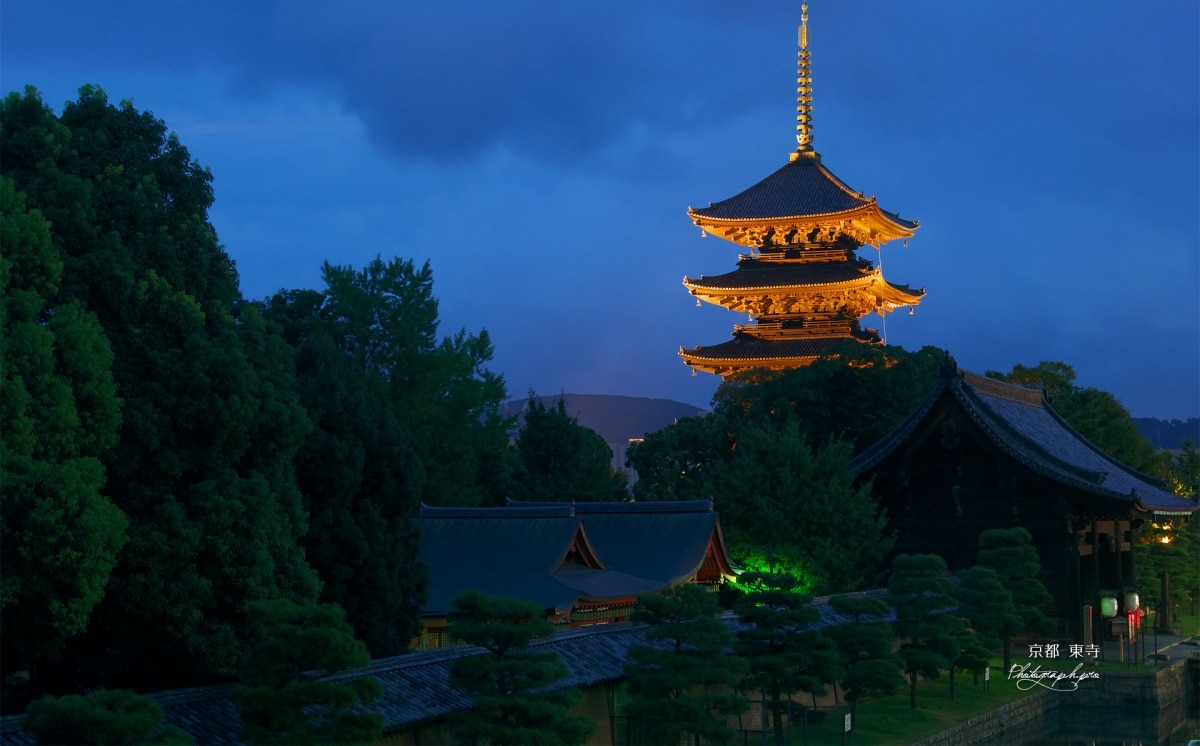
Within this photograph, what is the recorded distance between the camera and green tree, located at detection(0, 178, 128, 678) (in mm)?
14586

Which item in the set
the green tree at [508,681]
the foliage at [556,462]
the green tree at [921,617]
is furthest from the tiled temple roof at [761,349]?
the green tree at [508,681]

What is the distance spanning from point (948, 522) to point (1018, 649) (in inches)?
136

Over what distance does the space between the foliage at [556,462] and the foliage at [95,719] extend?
108 feet

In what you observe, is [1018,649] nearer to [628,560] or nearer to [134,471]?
[628,560]

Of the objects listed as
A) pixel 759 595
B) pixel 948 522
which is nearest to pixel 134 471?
pixel 759 595

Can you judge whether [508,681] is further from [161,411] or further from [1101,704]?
[1101,704]

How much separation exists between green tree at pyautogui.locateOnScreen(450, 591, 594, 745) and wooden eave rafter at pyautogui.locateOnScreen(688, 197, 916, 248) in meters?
44.0

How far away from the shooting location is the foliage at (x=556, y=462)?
1823 inches

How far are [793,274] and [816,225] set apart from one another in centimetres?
224

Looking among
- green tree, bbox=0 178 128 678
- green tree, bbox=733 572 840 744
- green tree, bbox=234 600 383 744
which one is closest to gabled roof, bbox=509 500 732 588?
green tree, bbox=733 572 840 744

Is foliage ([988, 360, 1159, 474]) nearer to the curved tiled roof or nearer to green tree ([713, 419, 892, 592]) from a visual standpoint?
the curved tiled roof

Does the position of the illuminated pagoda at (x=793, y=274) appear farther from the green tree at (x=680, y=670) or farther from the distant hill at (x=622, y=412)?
the distant hill at (x=622, y=412)

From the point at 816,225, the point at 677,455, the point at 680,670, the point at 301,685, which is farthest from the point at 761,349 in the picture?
the point at 301,685

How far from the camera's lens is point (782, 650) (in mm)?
22422
